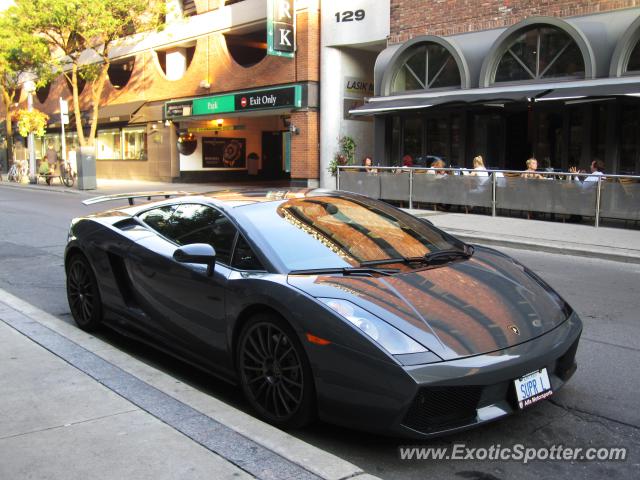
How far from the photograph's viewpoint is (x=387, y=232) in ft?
14.9

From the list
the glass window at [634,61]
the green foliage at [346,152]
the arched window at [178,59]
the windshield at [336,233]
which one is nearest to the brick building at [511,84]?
the glass window at [634,61]

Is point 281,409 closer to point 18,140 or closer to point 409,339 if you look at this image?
point 409,339

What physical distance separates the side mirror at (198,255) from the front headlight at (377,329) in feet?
3.31

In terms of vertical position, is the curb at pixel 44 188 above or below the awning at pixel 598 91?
below

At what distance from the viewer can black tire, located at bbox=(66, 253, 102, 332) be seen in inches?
217

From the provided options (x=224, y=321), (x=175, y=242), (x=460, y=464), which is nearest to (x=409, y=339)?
(x=460, y=464)

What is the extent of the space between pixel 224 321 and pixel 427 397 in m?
1.49

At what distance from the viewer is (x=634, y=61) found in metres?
15.4

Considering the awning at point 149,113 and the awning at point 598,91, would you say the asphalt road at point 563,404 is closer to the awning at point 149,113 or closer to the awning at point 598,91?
the awning at point 598,91

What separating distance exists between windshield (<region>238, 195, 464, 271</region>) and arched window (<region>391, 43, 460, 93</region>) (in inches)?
615

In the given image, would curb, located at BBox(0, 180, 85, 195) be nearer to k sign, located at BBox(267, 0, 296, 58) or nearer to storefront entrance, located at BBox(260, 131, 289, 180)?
k sign, located at BBox(267, 0, 296, 58)

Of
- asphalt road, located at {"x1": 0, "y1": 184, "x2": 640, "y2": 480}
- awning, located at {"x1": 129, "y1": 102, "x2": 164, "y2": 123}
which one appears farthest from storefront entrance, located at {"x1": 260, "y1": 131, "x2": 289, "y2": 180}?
asphalt road, located at {"x1": 0, "y1": 184, "x2": 640, "y2": 480}

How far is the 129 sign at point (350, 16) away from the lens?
22.4 metres

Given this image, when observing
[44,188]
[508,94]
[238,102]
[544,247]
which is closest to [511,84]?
[508,94]
